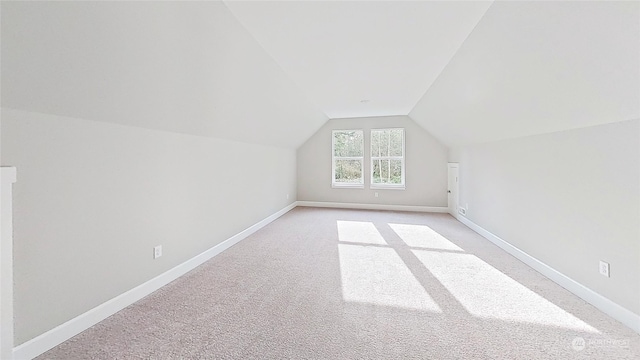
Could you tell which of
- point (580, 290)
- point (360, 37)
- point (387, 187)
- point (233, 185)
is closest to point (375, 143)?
point (387, 187)

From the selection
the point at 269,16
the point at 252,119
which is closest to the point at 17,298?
the point at 269,16

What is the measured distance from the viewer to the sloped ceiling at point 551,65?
4.62 feet

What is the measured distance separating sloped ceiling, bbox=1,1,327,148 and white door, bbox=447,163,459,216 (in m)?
4.34

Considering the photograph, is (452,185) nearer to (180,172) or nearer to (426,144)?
(426,144)

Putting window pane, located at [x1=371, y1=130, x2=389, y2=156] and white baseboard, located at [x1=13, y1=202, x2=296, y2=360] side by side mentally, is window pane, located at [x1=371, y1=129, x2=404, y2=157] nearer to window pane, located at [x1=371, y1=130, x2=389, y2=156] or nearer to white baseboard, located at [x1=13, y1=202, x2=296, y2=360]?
window pane, located at [x1=371, y1=130, x2=389, y2=156]

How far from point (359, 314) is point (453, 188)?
15.2ft

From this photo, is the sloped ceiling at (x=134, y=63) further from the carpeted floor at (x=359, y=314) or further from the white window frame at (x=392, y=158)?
the white window frame at (x=392, y=158)

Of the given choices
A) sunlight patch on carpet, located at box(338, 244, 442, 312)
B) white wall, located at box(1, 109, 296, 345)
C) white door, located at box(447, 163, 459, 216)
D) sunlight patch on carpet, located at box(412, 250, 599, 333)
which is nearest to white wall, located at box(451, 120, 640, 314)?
sunlight patch on carpet, located at box(412, 250, 599, 333)

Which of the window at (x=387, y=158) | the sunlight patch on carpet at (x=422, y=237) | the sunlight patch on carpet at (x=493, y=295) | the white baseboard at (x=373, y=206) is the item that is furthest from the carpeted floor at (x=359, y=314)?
the window at (x=387, y=158)

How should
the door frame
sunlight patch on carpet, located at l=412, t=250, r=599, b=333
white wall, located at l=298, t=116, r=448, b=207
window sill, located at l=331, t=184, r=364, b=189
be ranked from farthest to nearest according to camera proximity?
1. window sill, located at l=331, t=184, r=364, b=189
2. white wall, located at l=298, t=116, r=448, b=207
3. the door frame
4. sunlight patch on carpet, located at l=412, t=250, r=599, b=333

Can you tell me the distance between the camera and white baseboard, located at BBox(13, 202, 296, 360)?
1.52 m

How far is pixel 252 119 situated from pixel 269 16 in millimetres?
1700

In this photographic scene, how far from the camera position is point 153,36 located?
1.68 m

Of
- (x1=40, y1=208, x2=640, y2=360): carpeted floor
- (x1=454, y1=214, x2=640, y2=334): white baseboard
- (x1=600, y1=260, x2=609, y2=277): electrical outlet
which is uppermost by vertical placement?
(x1=600, y1=260, x2=609, y2=277): electrical outlet
